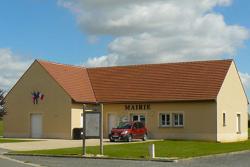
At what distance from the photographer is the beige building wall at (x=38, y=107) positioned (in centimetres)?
4419

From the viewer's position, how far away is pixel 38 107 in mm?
45594

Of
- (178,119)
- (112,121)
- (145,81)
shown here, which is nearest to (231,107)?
(178,119)

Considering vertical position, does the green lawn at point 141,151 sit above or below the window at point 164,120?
below

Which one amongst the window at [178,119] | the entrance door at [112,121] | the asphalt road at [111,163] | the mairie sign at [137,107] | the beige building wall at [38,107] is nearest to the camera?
the asphalt road at [111,163]

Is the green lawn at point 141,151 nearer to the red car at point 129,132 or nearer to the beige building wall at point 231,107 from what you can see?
the red car at point 129,132

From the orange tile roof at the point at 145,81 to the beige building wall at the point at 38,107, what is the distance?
81 centimetres

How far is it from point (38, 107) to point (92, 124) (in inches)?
807

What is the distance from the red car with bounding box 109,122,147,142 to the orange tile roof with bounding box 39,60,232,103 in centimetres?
368

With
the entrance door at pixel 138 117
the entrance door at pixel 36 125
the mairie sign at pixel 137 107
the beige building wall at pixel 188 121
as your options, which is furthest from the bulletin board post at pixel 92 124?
the entrance door at pixel 36 125

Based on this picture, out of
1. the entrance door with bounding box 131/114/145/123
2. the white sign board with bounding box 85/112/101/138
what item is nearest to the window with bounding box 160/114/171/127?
the entrance door with bounding box 131/114/145/123

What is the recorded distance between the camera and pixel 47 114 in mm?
45094

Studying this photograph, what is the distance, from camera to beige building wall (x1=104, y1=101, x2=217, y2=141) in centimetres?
4234

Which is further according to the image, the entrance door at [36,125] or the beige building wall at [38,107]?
the entrance door at [36,125]

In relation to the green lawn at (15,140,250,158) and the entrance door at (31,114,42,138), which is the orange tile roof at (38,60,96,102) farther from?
the green lawn at (15,140,250,158)
